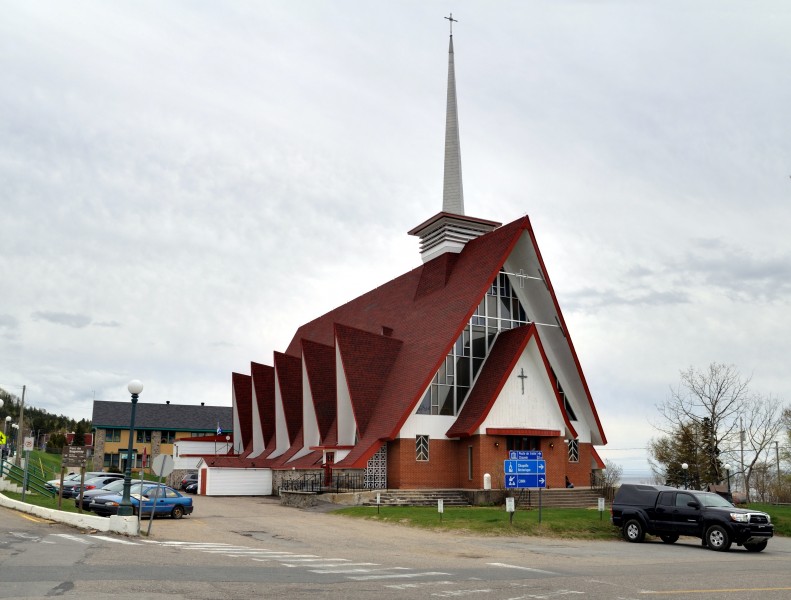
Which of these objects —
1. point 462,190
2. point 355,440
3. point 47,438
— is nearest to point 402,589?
point 355,440

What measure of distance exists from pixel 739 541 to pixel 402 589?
13.1 metres

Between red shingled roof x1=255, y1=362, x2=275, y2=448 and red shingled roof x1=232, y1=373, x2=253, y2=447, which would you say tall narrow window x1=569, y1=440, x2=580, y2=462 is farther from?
red shingled roof x1=232, y1=373, x2=253, y2=447

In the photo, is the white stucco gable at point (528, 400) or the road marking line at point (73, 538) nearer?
the road marking line at point (73, 538)

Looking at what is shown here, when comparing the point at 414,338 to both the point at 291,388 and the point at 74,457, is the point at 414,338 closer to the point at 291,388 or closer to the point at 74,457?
the point at 291,388

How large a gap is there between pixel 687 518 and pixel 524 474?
220 inches

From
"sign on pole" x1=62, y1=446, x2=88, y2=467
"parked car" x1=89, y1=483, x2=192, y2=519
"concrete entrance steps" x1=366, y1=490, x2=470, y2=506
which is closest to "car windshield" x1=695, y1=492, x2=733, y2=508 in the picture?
"concrete entrance steps" x1=366, y1=490, x2=470, y2=506

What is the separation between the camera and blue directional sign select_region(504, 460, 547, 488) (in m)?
26.0

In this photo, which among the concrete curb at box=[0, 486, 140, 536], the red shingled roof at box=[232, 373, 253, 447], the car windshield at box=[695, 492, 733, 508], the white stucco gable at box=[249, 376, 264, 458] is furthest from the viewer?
the red shingled roof at box=[232, 373, 253, 447]

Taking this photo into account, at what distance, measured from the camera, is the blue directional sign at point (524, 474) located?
26.0m

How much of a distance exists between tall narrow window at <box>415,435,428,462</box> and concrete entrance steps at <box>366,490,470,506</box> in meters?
1.85

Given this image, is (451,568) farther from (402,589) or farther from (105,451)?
(105,451)

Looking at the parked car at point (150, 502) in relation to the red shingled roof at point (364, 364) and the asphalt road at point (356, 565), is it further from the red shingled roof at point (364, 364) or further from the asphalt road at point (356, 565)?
the red shingled roof at point (364, 364)

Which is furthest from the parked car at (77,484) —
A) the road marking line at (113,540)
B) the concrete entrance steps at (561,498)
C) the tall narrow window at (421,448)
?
the concrete entrance steps at (561,498)

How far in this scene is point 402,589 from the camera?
1181 centimetres
